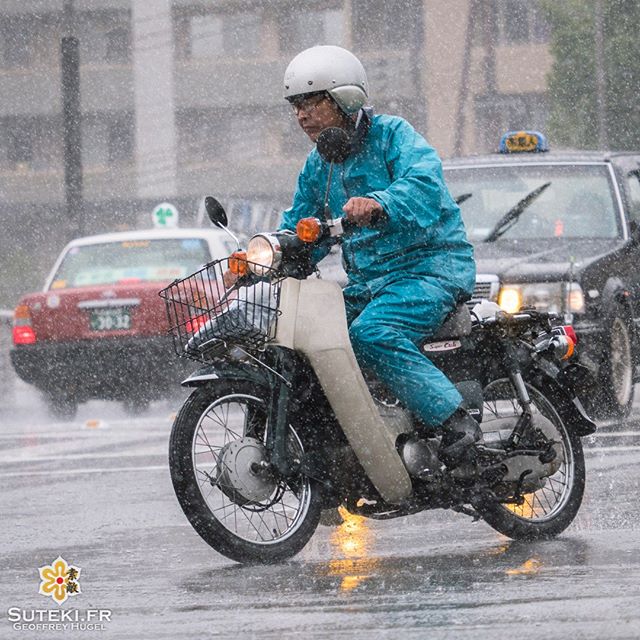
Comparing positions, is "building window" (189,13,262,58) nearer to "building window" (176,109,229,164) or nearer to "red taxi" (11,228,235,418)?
"building window" (176,109,229,164)

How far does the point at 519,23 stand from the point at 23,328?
43.8 meters

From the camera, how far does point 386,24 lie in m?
59.3

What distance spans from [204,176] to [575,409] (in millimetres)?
49655

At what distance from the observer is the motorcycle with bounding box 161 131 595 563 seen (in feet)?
21.4

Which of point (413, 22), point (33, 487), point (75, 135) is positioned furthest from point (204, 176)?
point (33, 487)

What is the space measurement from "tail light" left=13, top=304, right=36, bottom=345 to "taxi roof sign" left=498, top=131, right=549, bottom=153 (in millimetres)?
4509

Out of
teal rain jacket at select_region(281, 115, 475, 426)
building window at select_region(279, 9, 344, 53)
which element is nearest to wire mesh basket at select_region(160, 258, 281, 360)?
teal rain jacket at select_region(281, 115, 475, 426)

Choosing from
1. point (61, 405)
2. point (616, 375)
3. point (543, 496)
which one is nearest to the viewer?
point (543, 496)

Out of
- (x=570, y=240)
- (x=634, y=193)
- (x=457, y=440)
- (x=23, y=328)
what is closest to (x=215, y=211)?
(x=457, y=440)

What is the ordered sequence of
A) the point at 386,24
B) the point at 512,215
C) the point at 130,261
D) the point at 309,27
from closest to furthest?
the point at 512,215
the point at 130,261
the point at 386,24
the point at 309,27

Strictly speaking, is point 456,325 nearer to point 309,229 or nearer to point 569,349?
point 569,349

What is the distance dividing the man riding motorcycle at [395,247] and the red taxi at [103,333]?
8.78 metres

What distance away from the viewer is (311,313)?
21.6 ft

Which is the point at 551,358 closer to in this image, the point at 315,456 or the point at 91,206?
the point at 315,456
